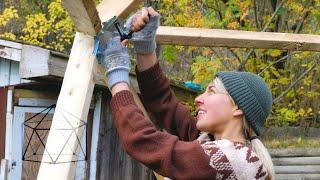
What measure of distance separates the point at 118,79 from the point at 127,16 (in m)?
0.41

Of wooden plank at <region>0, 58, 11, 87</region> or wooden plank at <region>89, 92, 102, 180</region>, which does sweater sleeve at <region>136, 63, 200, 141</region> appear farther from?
wooden plank at <region>89, 92, 102, 180</region>

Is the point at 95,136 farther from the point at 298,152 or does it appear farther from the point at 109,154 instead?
the point at 298,152

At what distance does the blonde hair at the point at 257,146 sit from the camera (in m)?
2.13

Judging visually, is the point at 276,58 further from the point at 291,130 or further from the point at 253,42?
the point at 253,42

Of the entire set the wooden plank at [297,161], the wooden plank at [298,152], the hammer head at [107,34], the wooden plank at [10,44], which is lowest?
the wooden plank at [297,161]

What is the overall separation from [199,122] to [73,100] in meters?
0.50

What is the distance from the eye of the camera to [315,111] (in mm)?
11211

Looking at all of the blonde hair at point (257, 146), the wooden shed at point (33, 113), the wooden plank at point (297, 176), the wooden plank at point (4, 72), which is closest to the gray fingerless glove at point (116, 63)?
the blonde hair at point (257, 146)

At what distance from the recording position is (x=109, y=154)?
595 cm

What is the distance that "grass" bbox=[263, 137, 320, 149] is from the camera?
950cm

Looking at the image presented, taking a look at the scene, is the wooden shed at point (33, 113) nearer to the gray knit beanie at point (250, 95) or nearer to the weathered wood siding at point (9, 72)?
the weathered wood siding at point (9, 72)

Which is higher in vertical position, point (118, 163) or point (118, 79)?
point (118, 79)

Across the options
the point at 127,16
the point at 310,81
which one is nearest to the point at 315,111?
the point at 310,81

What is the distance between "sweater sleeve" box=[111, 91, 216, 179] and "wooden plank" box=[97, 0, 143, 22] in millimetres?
424
